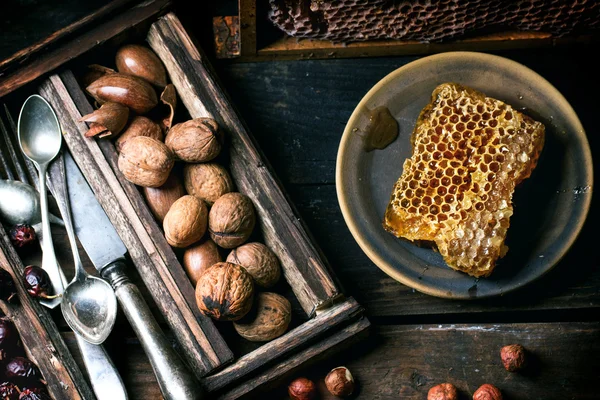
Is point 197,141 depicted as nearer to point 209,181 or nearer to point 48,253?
point 209,181

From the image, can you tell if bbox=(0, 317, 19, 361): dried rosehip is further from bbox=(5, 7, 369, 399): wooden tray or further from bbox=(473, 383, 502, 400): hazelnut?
bbox=(473, 383, 502, 400): hazelnut

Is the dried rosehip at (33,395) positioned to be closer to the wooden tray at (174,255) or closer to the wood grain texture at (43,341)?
the wood grain texture at (43,341)

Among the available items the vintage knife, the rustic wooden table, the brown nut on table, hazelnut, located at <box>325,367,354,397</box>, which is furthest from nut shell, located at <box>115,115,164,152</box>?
hazelnut, located at <box>325,367,354,397</box>

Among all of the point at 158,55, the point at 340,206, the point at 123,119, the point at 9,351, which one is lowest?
the point at 340,206

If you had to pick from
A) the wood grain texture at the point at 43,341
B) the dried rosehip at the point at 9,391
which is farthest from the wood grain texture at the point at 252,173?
the dried rosehip at the point at 9,391

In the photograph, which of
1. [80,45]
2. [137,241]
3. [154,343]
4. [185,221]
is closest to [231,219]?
[185,221]

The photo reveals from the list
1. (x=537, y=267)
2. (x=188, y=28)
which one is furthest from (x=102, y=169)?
(x=537, y=267)

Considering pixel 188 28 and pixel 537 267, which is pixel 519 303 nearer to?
pixel 537 267
